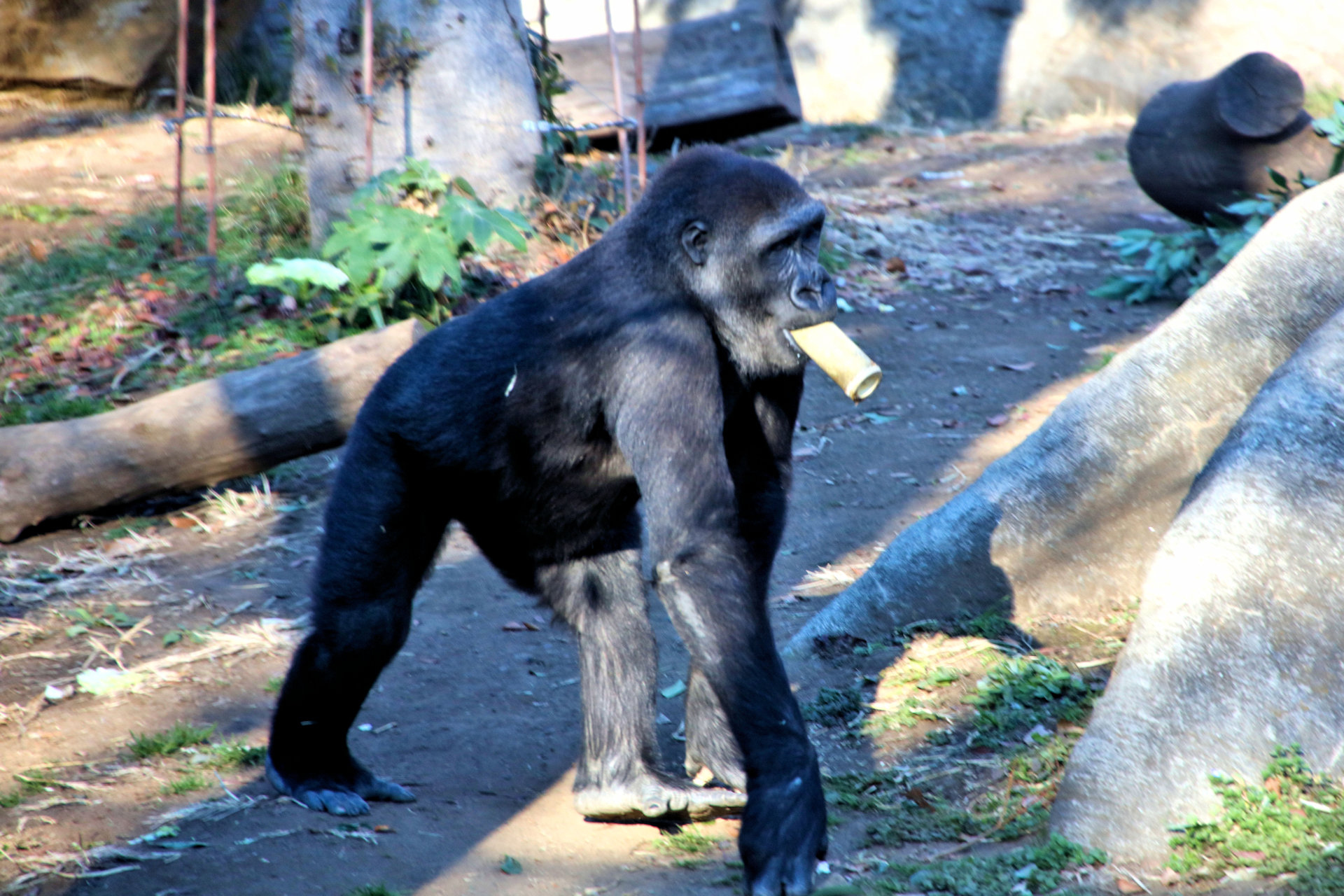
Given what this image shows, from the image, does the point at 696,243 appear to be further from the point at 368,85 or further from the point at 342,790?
the point at 368,85

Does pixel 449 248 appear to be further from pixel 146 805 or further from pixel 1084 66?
pixel 1084 66

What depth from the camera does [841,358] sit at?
10.8ft

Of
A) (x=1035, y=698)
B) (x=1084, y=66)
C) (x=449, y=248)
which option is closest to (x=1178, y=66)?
(x=1084, y=66)

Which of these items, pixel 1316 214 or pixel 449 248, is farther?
pixel 449 248

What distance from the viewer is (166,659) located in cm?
470

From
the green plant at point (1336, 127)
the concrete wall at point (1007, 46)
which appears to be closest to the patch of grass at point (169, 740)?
the green plant at point (1336, 127)

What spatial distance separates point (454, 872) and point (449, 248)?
4.58 metres

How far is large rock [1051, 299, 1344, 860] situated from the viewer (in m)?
2.99

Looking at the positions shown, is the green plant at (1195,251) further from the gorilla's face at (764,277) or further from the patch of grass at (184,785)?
the patch of grass at (184,785)

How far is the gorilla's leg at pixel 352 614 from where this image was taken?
3.55m

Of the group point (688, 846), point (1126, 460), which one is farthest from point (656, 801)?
point (1126, 460)

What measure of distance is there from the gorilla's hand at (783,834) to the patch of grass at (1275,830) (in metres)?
0.84

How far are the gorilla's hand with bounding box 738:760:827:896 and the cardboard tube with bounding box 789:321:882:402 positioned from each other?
1.01m

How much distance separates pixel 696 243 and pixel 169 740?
2.42 m
